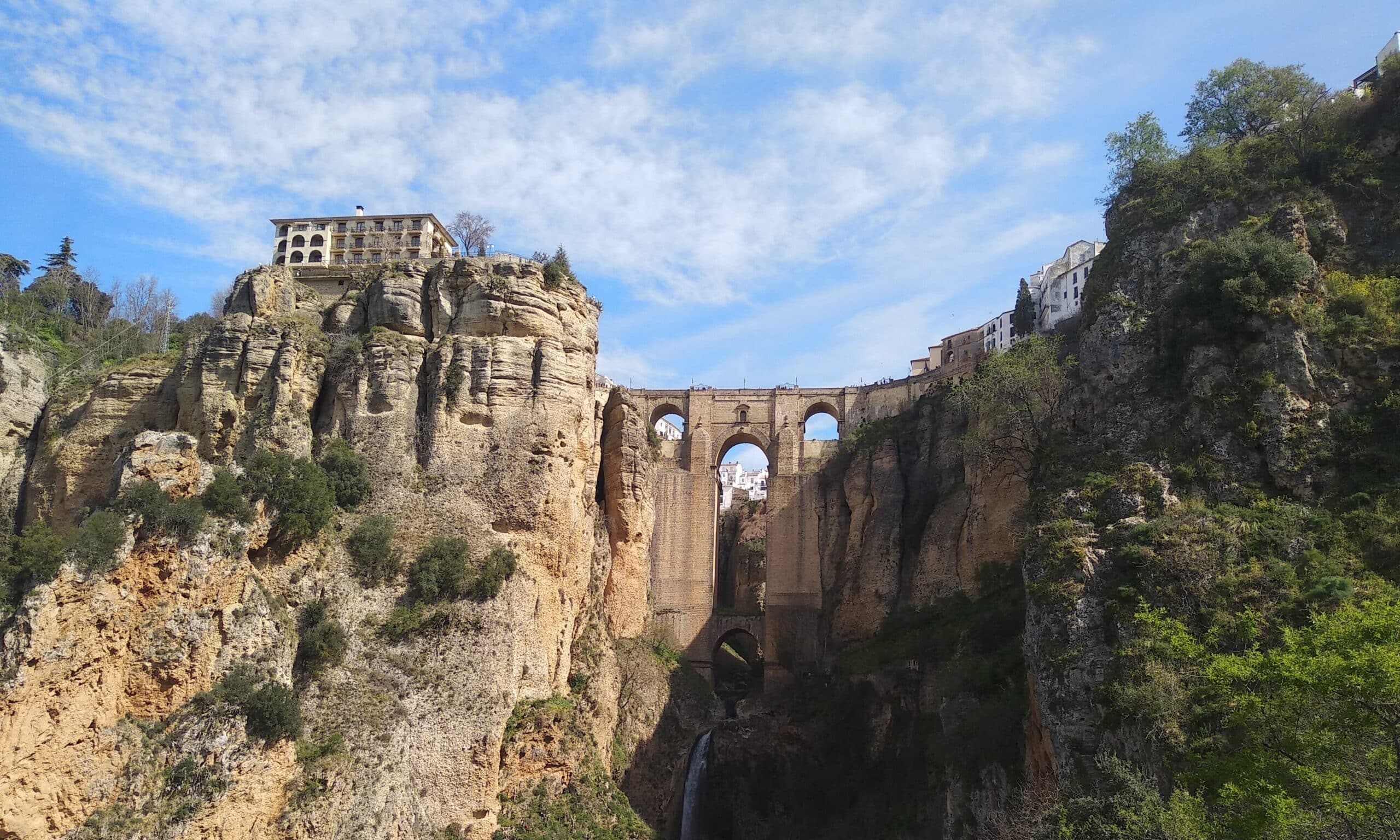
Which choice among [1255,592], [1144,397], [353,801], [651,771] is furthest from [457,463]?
[1255,592]

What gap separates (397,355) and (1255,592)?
977 inches

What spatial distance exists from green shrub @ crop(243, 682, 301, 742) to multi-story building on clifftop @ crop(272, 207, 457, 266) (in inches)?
1435

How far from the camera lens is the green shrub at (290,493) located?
3162cm

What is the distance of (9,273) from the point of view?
54219 mm

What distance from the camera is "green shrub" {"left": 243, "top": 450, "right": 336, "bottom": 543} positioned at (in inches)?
1245

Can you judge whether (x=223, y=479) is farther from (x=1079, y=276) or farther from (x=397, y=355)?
(x=1079, y=276)

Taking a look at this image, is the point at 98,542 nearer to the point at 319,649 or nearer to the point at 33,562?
the point at 33,562

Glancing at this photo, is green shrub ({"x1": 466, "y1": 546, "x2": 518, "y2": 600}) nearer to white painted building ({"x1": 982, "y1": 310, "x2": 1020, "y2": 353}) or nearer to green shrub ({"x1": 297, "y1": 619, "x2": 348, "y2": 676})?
green shrub ({"x1": 297, "y1": 619, "x2": 348, "y2": 676})

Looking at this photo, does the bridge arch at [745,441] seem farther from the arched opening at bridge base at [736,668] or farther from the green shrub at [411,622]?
the green shrub at [411,622]

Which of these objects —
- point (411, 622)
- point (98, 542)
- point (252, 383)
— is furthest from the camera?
point (252, 383)

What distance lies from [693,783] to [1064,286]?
3457 centimetres

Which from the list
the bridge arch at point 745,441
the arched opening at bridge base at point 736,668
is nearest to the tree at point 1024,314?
the bridge arch at point 745,441

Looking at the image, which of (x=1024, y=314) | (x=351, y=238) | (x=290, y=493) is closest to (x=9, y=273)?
(x=351, y=238)

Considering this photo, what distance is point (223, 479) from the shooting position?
3009 cm
